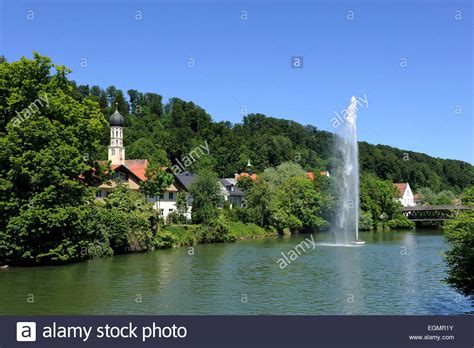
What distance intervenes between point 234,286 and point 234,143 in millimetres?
101069

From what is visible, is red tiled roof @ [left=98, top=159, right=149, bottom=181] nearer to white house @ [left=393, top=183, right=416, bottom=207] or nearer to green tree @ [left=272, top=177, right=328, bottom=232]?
green tree @ [left=272, top=177, right=328, bottom=232]

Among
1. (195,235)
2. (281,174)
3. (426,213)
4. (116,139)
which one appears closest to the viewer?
(195,235)

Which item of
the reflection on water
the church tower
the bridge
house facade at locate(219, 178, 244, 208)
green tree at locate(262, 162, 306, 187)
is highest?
the church tower

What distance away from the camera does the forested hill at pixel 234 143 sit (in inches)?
4727

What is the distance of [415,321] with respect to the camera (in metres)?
15.4

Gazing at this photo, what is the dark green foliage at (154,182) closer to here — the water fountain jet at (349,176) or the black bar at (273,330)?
the water fountain jet at (349,176)

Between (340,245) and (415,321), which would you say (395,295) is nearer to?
(415,321)

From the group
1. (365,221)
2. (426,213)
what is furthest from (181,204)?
(426,213)

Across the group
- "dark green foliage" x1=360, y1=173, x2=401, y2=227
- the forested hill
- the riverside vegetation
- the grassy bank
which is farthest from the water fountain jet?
the forested hill

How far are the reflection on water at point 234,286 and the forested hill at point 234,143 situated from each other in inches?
2421

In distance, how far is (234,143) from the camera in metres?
128

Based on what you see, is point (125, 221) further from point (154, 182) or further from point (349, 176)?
point (349, 176)

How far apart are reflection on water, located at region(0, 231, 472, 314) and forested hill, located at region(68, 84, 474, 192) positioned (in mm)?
61487

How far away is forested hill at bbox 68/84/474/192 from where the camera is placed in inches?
4727
